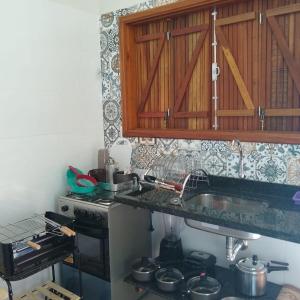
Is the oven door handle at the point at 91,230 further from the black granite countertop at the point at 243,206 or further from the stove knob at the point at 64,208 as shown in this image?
the black granite countertop at the point at 243,206

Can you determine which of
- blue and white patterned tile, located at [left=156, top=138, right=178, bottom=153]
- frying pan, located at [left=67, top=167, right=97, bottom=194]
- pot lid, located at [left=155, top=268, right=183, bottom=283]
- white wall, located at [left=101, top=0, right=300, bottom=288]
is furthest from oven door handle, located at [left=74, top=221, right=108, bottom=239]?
blue and white patterned tile, located at [left=156, top=138, right=178, bottom=153]

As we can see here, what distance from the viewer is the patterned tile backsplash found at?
1822mm

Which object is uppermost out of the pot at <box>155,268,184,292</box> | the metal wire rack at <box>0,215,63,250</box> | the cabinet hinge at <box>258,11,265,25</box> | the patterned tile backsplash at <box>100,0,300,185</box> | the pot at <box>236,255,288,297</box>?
the cabinet hinge at <box>258,11,265,25</box>

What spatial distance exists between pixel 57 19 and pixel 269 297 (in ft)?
7.38

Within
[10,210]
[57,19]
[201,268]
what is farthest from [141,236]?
[57,19]

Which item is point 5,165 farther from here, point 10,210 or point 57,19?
point 57,19

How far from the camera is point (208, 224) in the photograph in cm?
162

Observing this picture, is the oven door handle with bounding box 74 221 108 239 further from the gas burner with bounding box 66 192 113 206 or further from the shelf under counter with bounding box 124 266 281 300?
the shelf under counter with bounding box 124 266 281 300

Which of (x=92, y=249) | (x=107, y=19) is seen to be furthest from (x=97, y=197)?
(x=107, y=19)

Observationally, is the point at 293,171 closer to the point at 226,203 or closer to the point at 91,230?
the point at 226,203

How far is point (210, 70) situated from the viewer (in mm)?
2100

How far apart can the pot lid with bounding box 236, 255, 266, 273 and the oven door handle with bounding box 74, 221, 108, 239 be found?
32.2 inches

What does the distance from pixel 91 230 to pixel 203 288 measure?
2.53 ft

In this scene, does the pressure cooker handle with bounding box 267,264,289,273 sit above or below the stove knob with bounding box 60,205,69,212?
below
